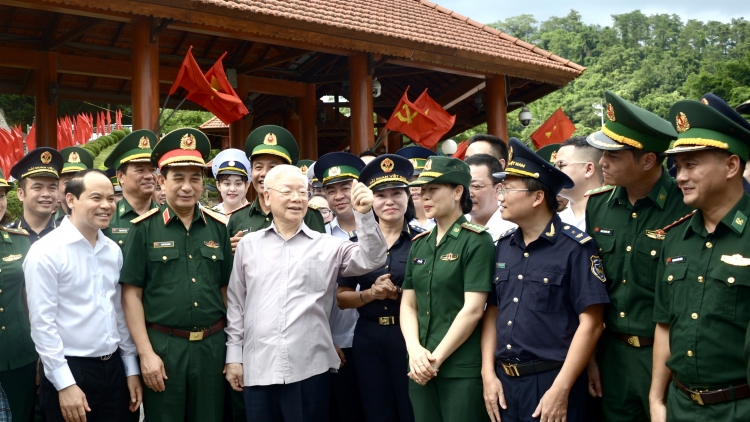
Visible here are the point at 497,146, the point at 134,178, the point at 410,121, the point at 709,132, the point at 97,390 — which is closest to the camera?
the point at 709,132

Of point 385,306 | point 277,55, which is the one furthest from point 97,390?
point 277,55

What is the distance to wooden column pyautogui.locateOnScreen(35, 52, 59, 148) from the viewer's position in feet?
36.2

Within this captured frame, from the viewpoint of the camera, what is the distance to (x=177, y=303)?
3.50 m

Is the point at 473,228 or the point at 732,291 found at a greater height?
the point at 473,228

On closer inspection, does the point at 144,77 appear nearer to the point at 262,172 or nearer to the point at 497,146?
the point at 262,172

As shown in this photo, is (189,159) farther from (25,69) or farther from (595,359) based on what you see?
(25,69)

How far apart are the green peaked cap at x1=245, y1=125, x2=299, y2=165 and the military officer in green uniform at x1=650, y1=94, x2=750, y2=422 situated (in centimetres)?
277

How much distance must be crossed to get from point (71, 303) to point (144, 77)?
555cm

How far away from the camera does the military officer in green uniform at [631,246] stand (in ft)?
9.39

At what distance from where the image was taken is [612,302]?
9.62 feet

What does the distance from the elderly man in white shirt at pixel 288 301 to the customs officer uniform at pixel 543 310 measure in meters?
0.77

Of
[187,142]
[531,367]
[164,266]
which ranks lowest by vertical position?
[531,367]

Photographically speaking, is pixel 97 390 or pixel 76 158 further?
pixel 76 158

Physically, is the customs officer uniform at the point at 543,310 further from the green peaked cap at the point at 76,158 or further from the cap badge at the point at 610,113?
the green peaked cap at the point at 76,158
